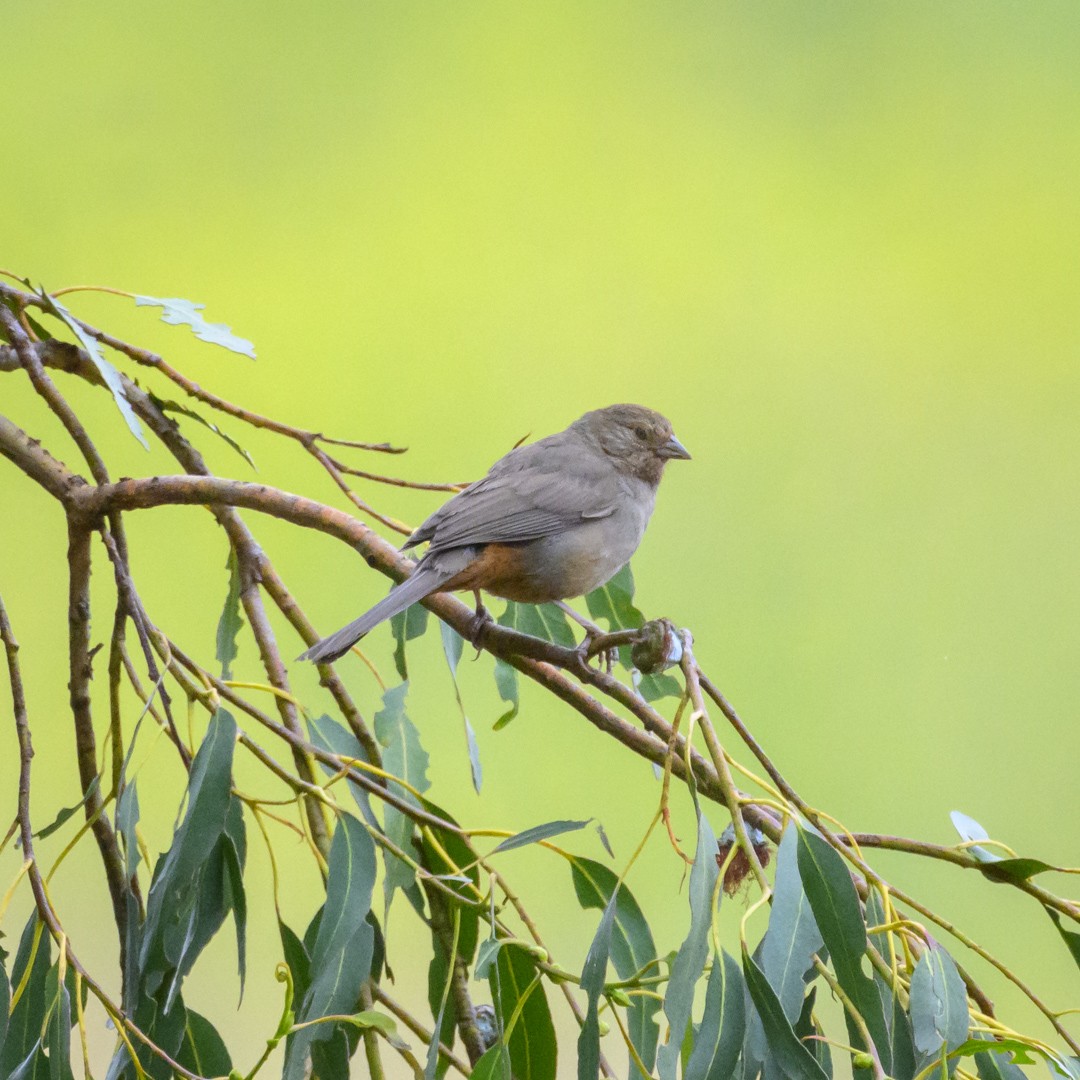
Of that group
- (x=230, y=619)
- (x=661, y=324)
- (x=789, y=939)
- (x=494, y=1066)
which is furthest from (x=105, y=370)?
(x=661, y=324)

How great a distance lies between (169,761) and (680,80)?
241 cm

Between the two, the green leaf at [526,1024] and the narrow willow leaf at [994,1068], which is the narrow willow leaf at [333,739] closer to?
the green leaf at [526,1024]

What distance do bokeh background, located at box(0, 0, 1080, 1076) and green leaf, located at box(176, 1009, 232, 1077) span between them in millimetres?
1685

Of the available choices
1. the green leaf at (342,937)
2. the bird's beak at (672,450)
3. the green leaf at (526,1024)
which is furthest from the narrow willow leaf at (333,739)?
the bird's beak at (672,450)

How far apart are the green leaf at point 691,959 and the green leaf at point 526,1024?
298 mm

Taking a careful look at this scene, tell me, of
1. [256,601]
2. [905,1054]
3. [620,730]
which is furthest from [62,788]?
[905,1054]

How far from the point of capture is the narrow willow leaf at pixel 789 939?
115 cm

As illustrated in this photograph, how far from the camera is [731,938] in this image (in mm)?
3430

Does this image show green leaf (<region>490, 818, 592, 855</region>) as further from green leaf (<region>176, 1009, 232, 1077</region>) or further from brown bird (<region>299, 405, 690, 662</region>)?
green leaf (<region>176, 1009, 232, 1077</region>)

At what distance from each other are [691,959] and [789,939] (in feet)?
0.39

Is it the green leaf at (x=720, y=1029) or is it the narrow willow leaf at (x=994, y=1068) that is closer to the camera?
the green leaf at (x=720, y=1029)

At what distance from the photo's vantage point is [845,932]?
1.16 meters

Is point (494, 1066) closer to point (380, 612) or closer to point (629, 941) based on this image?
point (629, 941)

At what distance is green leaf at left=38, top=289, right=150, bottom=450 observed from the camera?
158cm
